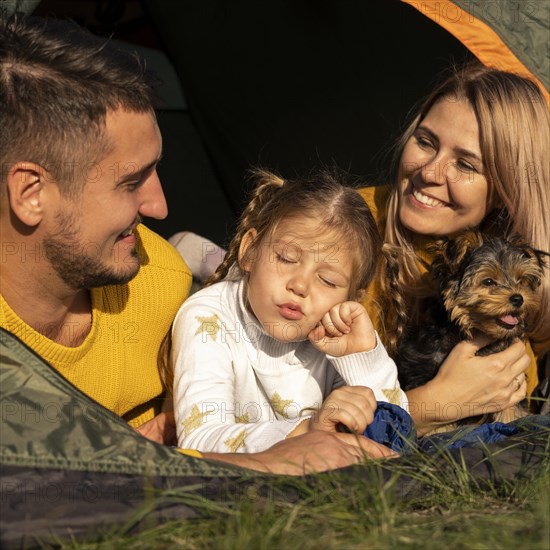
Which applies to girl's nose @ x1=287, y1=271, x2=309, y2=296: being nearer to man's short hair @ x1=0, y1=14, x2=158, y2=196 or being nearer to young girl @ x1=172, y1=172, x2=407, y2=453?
young girl @ x1=172, y1=172, x2=407, y2=453

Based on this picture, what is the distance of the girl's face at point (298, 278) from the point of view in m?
2.76

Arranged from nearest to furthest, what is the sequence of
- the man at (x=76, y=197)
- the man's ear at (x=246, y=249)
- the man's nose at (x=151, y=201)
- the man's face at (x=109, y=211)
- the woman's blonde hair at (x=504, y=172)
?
the man at (x=76, y=197) → the man's face at (x=109, y=211) → the man's nose at (x=151, y=201) → the man's ear at (x=246, y=249) → the woman's blonde hair at (x=504, y=172)

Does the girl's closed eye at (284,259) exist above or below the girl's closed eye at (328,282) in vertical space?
above

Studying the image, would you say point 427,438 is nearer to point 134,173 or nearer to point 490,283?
point 490,283

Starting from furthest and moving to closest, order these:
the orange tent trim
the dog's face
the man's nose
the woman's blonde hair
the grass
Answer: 1. the orange tent trim
2. the woman's blonde hair
3. the dog's face
4. the man's nose
5. the grass

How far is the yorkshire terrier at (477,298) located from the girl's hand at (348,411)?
753mm

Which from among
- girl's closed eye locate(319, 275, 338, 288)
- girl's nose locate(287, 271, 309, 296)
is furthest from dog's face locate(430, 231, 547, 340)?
girl's nose locate(287, 271, 309, 296)

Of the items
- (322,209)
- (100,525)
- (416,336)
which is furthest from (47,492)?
(416,336)

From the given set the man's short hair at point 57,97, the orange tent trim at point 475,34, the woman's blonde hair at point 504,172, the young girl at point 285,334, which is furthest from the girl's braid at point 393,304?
the man's short hair at point 57,97

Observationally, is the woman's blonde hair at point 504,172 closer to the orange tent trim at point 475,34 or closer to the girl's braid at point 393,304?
the girl's braid at point 393,304

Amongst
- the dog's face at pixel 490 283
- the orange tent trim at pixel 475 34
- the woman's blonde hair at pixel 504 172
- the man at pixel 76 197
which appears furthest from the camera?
the orange tent trim at pixel 475 34

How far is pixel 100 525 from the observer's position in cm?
203

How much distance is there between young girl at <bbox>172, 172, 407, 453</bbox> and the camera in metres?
2.62

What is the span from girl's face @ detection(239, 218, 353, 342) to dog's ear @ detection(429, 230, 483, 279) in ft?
1.75
